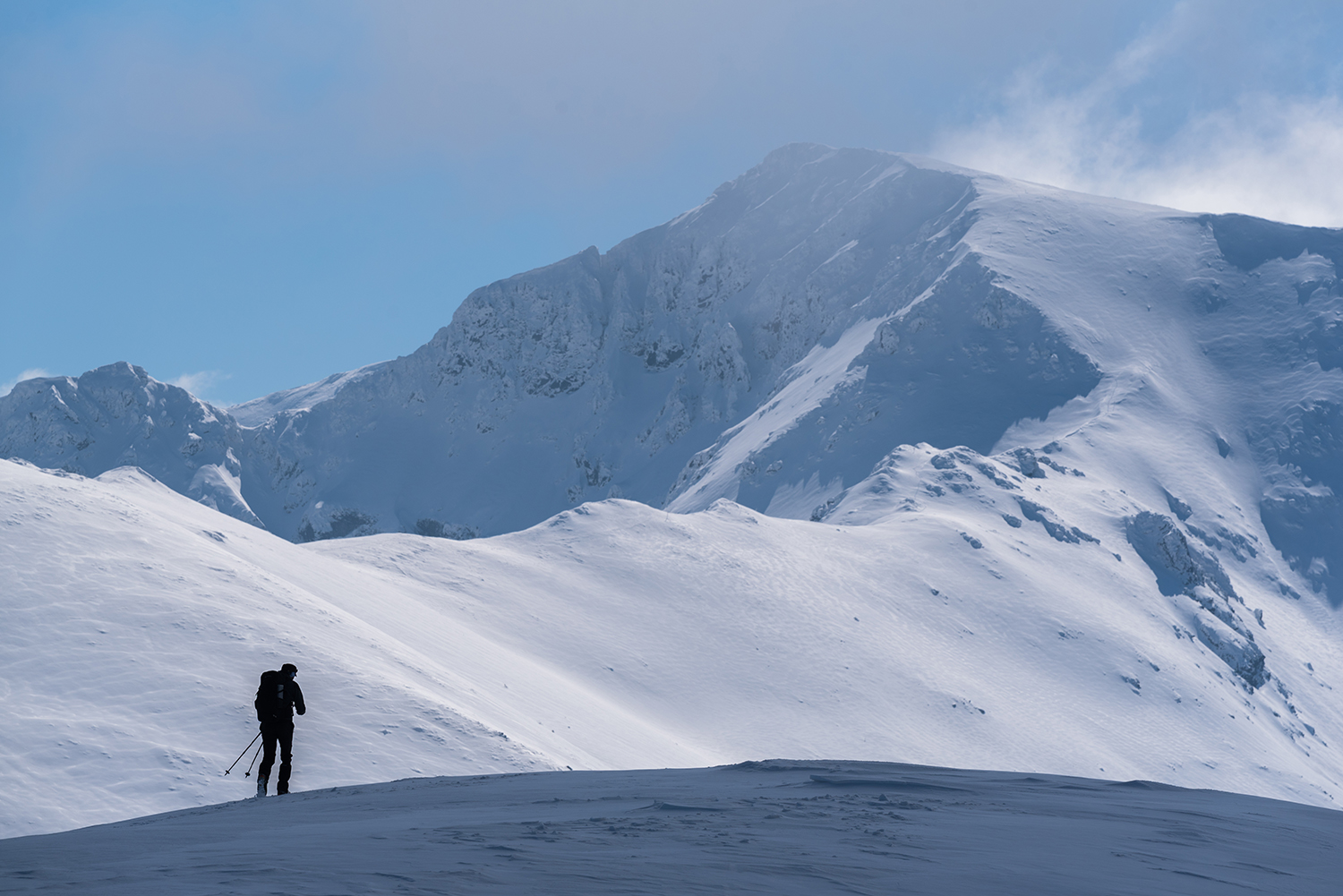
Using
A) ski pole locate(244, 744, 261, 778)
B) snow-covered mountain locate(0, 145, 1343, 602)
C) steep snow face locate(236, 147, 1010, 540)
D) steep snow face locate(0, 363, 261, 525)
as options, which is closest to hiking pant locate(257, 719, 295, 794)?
ski pole locate(244, 744, 261, 778)

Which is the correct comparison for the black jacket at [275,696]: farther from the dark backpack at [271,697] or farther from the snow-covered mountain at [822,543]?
the snow-covered mountain at [822,543]

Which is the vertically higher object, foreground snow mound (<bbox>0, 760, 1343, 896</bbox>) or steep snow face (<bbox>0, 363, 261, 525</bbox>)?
steep snow face (<bbox>0, 363, 261, 525</bbox>)

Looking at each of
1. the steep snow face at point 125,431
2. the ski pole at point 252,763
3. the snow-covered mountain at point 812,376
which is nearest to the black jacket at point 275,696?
the ski pole at point 252,763

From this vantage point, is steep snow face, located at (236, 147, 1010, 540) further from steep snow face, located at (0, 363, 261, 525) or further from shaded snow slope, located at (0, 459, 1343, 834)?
shaded snow slope, located at (0, 459, 1343, 834)

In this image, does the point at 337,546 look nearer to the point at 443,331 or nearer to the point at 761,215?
the point at 761,215

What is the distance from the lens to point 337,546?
4147cm

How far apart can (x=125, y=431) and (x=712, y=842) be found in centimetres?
19706

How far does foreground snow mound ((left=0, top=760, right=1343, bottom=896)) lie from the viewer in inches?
266

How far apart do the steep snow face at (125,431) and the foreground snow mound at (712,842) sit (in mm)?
168570

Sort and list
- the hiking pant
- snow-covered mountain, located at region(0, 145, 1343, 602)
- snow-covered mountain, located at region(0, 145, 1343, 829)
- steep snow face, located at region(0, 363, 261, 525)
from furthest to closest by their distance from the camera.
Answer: steep snow face, located at region(0, 363, 261, 525)
snow-covered mountain, located at region(0, 145, 1343, 602)
snow-covered mountain, located at region(0, 145, 1343, 829)
the hiking pant

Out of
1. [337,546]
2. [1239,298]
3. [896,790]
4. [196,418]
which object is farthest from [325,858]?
[196,418]

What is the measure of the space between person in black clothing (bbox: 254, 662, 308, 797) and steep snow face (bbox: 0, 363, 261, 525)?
16451 centimetres

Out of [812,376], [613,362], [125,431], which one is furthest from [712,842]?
[125,431]

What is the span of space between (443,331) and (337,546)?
139611mm
